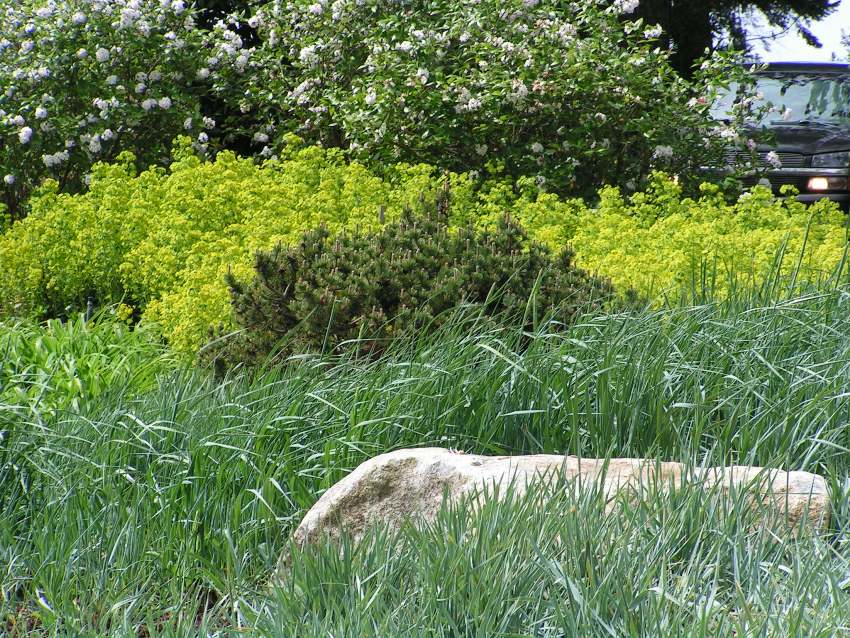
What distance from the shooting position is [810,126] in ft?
37.7

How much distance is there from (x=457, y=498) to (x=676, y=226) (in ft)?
→ 14.9

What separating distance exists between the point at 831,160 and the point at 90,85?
7.48 metres

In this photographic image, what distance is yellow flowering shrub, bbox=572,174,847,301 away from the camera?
564 cm

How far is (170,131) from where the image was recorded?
10.6m

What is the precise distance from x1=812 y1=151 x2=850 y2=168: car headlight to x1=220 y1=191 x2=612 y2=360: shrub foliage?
7.26 meters

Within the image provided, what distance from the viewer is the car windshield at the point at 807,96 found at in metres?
11.7

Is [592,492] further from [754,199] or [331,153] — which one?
[331,153]

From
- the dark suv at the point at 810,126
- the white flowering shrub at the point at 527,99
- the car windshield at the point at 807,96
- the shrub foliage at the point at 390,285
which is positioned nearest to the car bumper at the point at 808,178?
the dark suv at the point at 810,126

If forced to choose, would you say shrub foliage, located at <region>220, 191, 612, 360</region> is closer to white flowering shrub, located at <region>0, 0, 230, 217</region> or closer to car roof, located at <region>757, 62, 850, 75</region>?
white flowering shrub, located at <region>0, 0, 230, 217</region>

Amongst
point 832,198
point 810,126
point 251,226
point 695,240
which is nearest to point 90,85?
point 251,226

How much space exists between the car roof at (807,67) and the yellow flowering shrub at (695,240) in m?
4.60

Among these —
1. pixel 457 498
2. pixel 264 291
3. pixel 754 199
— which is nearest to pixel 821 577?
pixel 457 498

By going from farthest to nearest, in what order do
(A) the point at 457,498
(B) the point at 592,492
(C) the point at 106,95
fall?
(C) the point at 106,95
(A) the point at 457,498
(B) the point at 592,492

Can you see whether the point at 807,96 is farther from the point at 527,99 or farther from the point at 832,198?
the point at 527,99
